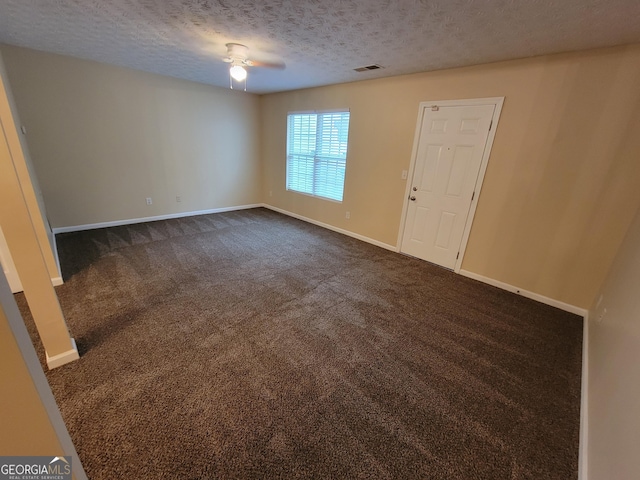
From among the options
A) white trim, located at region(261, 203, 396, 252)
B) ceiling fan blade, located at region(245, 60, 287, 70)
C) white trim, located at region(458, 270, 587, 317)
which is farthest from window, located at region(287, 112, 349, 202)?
white trim, located at region(458, 270, 587, 317)

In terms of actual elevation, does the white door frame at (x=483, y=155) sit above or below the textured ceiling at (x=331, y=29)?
below

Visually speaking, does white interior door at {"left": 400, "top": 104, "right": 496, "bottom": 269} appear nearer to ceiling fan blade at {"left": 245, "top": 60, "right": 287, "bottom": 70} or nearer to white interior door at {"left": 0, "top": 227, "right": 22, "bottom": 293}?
ceiling fan blade at {"left": 245, "top": 60, "right": 287, "bottom": 70}

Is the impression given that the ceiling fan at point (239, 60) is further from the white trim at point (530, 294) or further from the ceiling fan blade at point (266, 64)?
the white trim at point (530, 294)

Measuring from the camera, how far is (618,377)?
1.28 m

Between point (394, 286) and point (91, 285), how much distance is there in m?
3.14

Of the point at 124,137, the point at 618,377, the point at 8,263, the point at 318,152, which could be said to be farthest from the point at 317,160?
the point at 618,377

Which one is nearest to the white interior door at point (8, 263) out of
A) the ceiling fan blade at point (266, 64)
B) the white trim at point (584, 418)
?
the ceiling fan blade at point (266, 64)

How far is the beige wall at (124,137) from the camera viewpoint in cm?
342

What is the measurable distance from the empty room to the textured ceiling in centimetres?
3

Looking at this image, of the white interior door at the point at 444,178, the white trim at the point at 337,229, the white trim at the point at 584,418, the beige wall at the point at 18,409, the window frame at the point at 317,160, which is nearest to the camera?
the beige wall at the point at 18,409

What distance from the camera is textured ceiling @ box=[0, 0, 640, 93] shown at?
174 cm

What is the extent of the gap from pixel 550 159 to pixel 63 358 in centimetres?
429

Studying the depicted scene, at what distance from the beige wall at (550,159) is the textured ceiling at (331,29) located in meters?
0.20

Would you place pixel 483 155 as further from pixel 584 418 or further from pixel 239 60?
pixel 239 60
